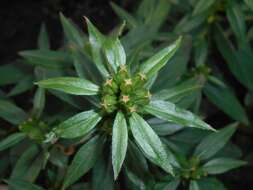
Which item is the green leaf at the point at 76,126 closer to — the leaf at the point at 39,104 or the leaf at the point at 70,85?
the leaf at the point at 70,85

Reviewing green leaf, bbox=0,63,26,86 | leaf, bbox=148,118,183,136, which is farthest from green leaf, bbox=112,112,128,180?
green leaf, bbox=0,63,26,86

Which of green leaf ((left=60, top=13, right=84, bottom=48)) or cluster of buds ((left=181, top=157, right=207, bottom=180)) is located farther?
green leaf ((left=60, top=13, right=84, bottom=48))

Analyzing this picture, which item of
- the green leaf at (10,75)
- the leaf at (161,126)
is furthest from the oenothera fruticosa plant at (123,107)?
the green leaf at (10,75)

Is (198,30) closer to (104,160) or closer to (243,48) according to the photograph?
(243,48)

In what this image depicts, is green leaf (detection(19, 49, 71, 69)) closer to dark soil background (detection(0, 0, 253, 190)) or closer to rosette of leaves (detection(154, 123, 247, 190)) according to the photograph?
rosette of leaves (detection(154, 123, 247, 190))

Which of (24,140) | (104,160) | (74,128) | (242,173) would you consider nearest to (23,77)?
(24,140)

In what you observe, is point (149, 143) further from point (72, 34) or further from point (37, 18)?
point (37, 18)
